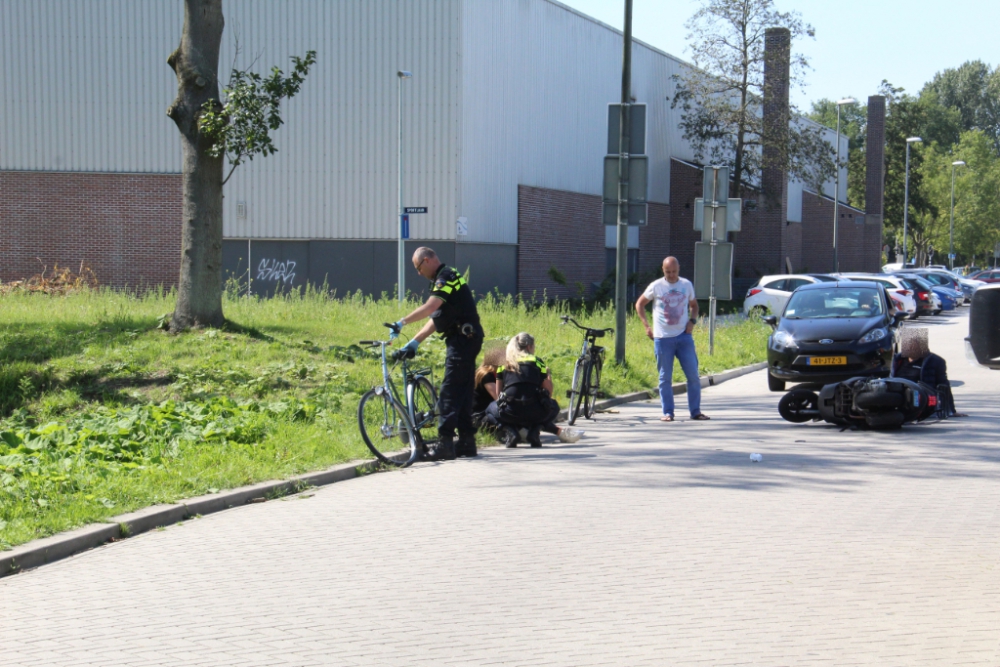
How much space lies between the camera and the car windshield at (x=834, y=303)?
609 inches

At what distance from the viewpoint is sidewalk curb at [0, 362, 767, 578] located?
19.6 feet

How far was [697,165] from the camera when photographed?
47.7 metres

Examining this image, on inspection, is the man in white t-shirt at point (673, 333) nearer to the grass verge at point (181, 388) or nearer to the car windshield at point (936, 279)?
the grass verge at point (181, 388)

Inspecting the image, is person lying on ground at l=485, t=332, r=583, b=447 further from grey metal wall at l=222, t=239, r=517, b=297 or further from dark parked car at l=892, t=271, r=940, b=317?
dark parked car at l=892, t=271, r=940, b=317

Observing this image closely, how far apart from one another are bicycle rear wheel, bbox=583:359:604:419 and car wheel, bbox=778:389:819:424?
207 centimetres

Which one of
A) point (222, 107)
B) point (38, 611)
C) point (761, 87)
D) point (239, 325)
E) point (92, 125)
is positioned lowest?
point (38, 611)

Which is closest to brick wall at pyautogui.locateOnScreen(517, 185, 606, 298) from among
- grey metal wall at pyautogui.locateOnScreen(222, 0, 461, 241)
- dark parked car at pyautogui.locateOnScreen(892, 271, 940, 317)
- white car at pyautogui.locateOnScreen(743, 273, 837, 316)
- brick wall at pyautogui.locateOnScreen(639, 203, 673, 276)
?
brick wall at pyautogui.locateOnScreen(639, 203, 673, 276)

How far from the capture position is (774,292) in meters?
30.4

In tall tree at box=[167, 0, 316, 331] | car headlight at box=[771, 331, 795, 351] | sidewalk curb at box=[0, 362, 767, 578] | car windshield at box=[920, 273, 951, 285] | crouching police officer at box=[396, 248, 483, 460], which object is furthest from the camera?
car windshield at box=[920, 273, 951, 285]

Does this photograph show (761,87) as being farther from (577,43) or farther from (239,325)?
(239,325)

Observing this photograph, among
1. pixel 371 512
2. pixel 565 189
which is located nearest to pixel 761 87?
pixel 565 189

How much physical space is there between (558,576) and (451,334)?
407 centimetres

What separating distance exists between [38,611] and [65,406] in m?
8.42

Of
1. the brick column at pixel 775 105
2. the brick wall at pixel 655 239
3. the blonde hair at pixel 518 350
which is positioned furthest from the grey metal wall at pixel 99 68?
the blonde hair at pixel 518 350
